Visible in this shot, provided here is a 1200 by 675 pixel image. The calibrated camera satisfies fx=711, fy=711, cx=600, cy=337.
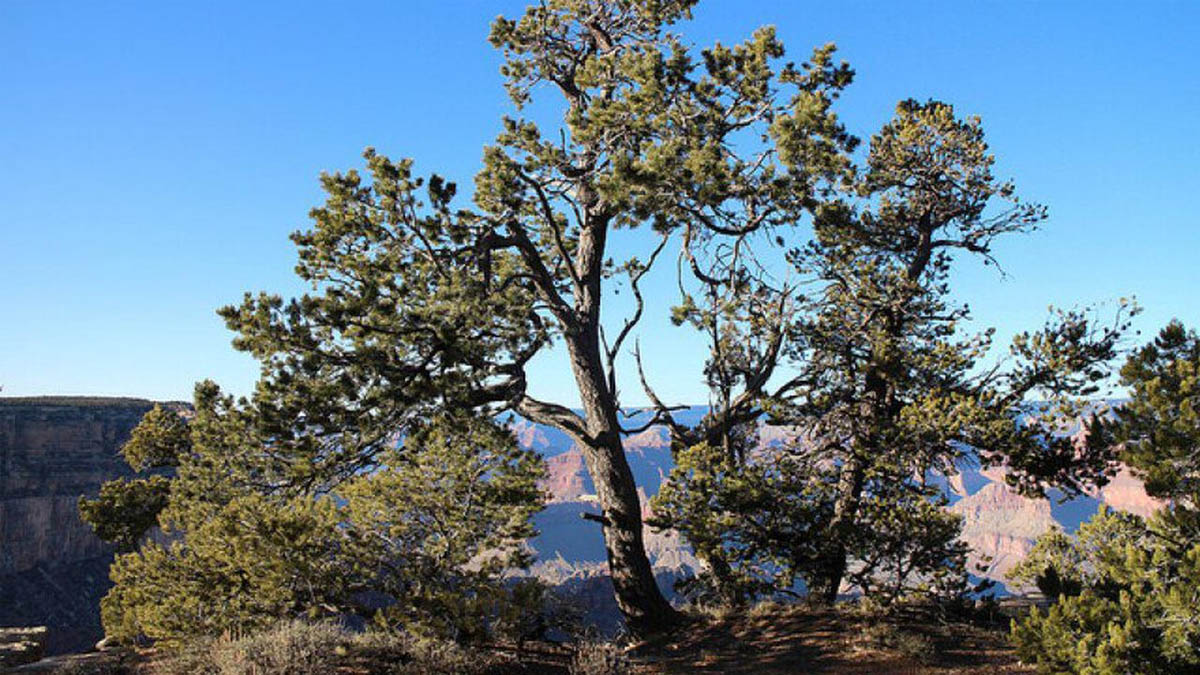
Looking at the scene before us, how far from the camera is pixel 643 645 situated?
38.9 ft

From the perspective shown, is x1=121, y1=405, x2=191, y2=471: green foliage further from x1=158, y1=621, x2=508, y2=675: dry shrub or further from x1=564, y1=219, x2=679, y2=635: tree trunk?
x1=564, y1=219, x2=679, y2=635: tree trunk

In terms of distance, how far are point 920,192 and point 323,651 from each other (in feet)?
43.2

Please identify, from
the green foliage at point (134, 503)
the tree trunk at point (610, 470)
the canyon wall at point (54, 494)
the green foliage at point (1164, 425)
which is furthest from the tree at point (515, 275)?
the canyon wall at point (54, 494)

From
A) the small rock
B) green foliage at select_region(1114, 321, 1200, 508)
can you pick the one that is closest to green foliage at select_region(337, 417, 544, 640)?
green foliage at select_region(1114, 321, 1200, 508)

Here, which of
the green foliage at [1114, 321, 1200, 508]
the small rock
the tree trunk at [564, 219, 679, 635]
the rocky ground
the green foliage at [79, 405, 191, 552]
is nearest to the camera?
the green foliage at [1114, 321, 1200, 508]

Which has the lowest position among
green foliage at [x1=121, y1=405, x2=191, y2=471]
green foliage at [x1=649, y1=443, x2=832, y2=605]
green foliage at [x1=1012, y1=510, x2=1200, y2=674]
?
green foliage at [x1=1012, y1=510, x2=1200, y2=674]

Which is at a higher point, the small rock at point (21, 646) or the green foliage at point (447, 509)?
the green foliage at point (447, 509)

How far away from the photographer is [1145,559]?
28.7 feet

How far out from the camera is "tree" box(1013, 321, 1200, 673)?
293 inches

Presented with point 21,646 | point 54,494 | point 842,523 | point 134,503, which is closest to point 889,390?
point 842,523

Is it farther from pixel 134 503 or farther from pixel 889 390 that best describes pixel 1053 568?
pixel 134 503

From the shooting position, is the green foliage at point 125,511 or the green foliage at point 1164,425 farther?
the green foliage at point 125,511

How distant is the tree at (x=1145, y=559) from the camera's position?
7.45 metres

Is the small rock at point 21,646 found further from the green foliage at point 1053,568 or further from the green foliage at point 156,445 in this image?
the green foliage at point 1053,568
